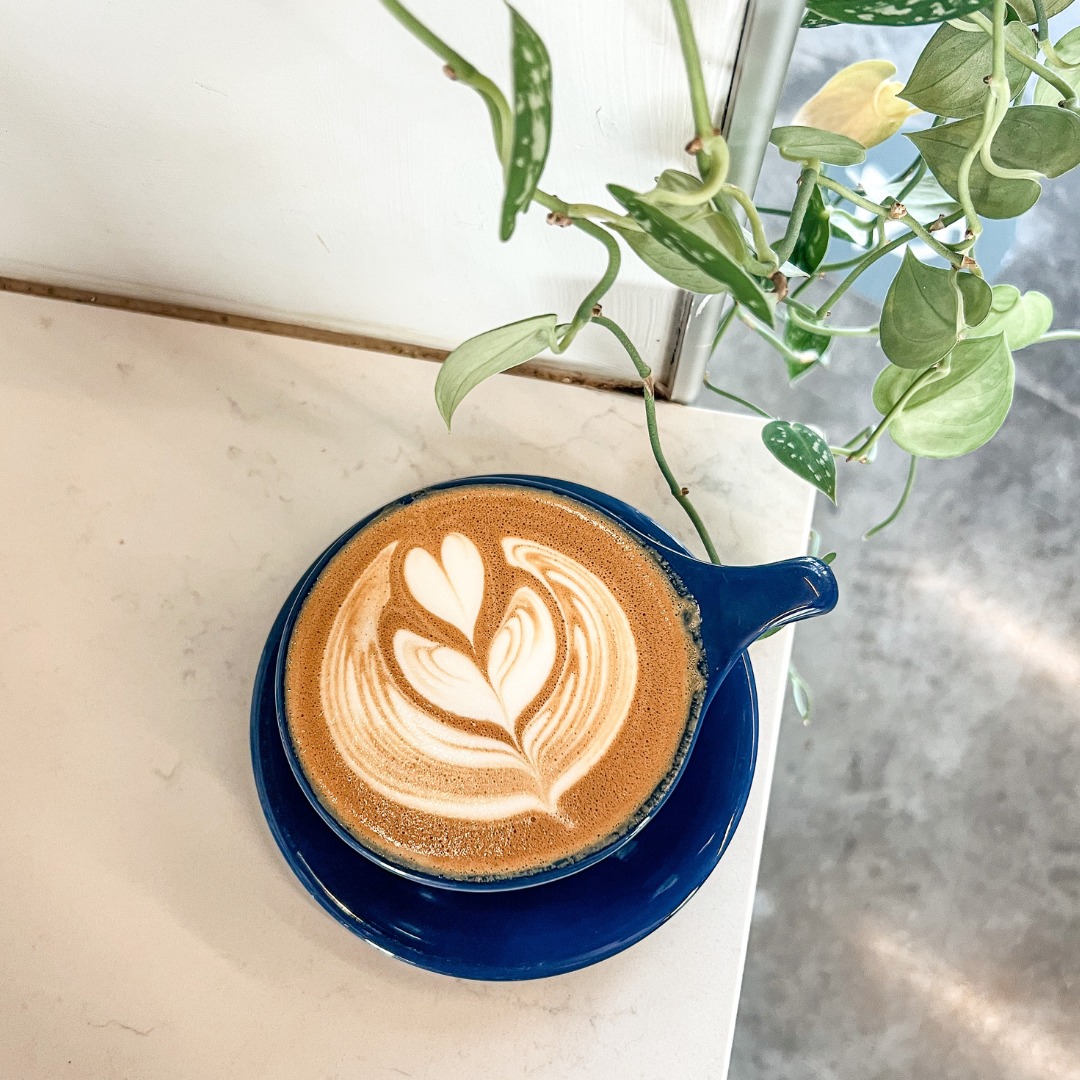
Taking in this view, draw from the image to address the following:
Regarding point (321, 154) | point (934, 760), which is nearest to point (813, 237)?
point (321, 154)

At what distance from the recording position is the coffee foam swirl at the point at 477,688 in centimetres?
52

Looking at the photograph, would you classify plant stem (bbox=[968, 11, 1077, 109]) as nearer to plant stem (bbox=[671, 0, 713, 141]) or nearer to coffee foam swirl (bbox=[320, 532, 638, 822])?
plant stem (bbox=[671, 0, 713, 141])

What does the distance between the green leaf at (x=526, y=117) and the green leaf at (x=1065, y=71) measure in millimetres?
314

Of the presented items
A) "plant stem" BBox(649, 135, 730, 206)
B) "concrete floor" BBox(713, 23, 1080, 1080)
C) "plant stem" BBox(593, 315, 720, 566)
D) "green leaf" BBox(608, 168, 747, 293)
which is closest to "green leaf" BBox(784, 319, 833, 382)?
"plant stem" BBox(593, 315, 720, 566)

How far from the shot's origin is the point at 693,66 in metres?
0.31

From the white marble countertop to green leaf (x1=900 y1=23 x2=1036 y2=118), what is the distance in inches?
10.8

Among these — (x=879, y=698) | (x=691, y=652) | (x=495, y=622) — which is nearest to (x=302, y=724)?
(x=495, y=622)

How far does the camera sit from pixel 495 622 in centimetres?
53

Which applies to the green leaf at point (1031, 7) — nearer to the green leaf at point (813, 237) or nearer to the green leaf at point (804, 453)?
the green leaf at point (813, 237)

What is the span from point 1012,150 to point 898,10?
0.13m

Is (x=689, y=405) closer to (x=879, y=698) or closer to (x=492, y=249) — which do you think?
(x=492, y=249)

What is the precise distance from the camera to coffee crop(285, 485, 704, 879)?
0.51m

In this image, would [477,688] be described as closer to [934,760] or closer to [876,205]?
[876,205]

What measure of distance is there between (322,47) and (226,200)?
17 cm
